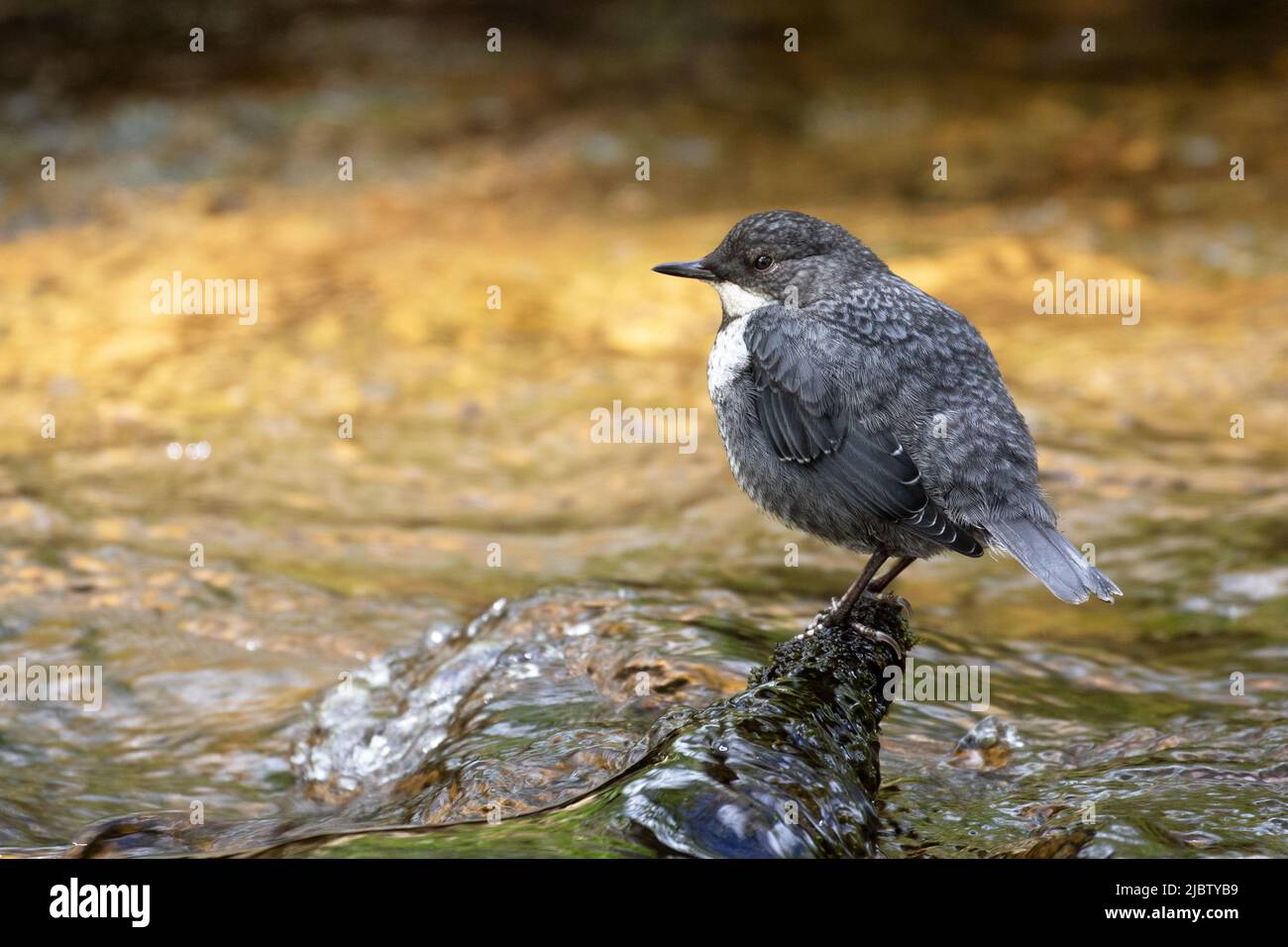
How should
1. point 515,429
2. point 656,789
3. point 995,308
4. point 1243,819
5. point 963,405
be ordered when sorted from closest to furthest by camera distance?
1. point 656,789
2. point 1243,819
3. point 963,405
4. point 515,429
5. point 995,308

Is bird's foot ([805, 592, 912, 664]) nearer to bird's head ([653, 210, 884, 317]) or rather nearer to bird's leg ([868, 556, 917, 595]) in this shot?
bird's leg ([868, 556, 917, 595])

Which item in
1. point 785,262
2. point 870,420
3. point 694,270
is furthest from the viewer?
point 694,270

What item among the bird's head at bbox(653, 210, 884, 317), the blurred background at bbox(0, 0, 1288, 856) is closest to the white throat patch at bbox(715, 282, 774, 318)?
the bird's head at bbox(653, 210, 884, 317)

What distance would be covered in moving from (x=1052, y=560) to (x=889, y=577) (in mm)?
849

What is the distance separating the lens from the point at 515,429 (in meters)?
9.12

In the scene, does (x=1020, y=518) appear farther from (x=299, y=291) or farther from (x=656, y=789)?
(x=299, y=291)

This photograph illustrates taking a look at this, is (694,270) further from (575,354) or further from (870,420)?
(575,354)

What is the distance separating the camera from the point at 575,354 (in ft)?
32.7

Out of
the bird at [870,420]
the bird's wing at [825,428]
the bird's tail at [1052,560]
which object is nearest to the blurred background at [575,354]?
the bird's tail at [1052,560]

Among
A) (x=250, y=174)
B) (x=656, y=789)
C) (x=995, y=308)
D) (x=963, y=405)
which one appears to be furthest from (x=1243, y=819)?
(x=250, y=174)

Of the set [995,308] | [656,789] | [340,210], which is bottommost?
[656,789]

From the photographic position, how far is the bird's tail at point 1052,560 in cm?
406

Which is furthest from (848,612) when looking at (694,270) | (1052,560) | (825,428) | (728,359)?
(694,270)

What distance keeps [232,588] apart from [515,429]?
268 centimetres
